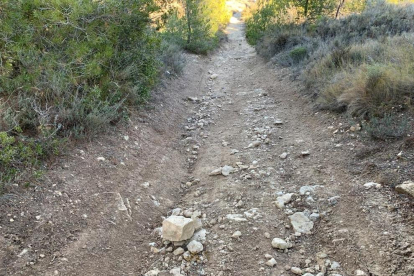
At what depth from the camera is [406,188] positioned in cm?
309

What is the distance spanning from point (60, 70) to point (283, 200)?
11.2 feet

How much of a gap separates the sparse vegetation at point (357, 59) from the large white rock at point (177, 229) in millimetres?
2791

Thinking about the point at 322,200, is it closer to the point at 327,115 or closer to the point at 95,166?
the point at 327,115

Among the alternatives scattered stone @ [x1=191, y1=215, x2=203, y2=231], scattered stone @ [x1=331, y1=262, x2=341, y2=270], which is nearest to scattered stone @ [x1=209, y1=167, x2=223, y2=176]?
scattered stone @ [x1=191, y1=215, x2=203, y2=231]

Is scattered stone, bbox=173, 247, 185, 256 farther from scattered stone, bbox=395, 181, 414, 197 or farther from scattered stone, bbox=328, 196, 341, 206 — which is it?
scattered stone, bbox=395, 181, 414, 197

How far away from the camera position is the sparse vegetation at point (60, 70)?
11.9ft

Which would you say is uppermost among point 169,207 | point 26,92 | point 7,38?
point 7,38

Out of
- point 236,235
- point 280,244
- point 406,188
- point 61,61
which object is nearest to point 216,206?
point 236,235

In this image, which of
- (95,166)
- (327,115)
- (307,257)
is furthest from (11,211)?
(327,115)

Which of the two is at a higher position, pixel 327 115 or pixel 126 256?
pixel 327 115

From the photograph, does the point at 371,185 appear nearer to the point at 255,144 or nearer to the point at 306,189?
the point at 306,189

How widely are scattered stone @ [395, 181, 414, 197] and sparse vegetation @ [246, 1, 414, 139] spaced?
1017 mm

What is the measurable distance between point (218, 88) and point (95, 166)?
5.38m

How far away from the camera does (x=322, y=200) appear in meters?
3.44
